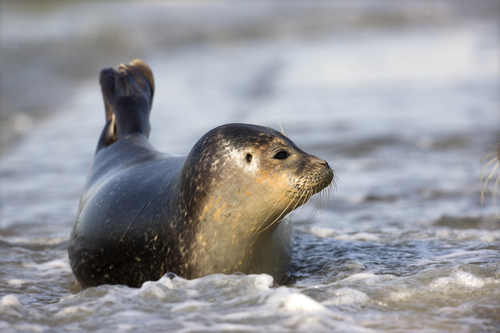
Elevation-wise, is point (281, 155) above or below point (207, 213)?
above

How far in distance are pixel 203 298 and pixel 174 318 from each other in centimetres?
22

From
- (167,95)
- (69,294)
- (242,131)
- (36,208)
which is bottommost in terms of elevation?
(69,294)

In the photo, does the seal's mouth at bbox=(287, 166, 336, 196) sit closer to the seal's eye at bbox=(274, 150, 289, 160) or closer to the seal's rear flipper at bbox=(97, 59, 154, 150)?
the seal's eye at bbox=(274, 150, 289, 160)

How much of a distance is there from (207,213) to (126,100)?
2040mm

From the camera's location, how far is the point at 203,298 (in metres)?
2.98

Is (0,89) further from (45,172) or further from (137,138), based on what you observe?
(137,138)

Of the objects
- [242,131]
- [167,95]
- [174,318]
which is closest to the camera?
[174,318]

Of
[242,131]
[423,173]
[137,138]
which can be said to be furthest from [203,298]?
[423,173]

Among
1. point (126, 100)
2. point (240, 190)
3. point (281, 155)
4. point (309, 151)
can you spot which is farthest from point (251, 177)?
point (309, 151)

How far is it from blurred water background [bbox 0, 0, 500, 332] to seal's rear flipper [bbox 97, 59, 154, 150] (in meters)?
0.98

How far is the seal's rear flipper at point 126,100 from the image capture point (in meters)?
4.54

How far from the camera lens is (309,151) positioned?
7090 mm

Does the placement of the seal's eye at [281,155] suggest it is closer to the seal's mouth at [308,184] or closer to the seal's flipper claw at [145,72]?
the seal's mouth at [308,184]

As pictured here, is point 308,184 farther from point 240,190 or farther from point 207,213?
point 207,213
